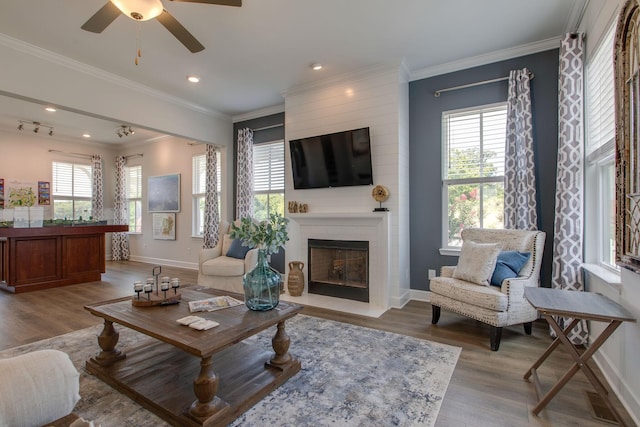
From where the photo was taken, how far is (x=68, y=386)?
875 mm

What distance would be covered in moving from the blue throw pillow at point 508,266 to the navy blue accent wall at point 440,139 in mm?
708


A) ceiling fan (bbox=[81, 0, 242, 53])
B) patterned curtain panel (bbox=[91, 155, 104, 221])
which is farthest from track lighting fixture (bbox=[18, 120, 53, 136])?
ceiling fan (bbox=[81, 0, 242, 53])

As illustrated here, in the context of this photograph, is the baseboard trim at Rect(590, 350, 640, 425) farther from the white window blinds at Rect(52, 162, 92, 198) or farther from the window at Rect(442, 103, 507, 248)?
Result: the white window blinds at Rect(52, 162, 92, 198)

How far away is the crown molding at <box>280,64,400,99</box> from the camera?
12.8 feet

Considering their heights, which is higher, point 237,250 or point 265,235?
point 265,235

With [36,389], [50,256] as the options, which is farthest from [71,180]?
[36,389]

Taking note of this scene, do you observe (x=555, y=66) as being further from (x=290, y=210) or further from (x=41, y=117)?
(x=41, y=117)

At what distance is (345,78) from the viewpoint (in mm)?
4207

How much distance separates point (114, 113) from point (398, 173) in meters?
3.77

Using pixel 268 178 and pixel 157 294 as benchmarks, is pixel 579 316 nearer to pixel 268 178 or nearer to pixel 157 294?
pixel 157 294

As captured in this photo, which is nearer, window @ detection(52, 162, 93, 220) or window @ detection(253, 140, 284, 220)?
window @ detection(253, 140, 284, 220)

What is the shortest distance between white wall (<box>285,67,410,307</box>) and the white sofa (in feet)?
11.3

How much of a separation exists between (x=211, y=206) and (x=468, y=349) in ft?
15.7

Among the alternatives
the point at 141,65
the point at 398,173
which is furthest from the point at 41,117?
the point at 398,173
